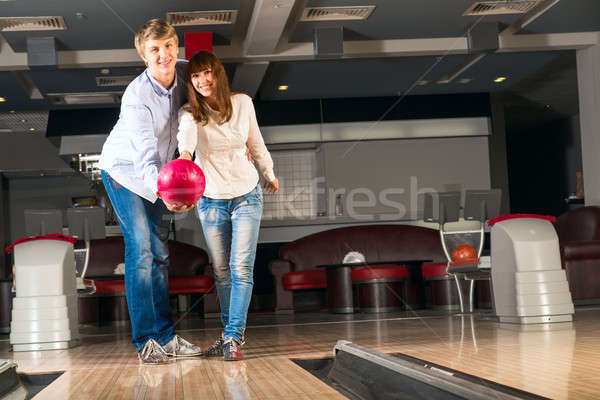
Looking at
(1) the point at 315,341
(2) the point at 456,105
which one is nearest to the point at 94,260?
(2) the point at 456,105

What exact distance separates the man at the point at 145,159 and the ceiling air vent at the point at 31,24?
3802 mm

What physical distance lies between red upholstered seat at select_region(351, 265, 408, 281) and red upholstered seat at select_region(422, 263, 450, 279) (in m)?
0.28

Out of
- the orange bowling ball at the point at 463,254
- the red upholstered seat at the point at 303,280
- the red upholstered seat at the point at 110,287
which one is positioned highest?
the orange bowling ball at the point at 463,254

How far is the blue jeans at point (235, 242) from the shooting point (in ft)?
9.68

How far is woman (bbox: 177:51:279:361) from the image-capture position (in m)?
2.92

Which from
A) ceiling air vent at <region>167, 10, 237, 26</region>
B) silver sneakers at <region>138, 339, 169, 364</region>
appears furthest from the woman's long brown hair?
ceiling air vent at <region>167, 10, 237, 26</region>

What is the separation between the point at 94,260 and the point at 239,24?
12.2 feet

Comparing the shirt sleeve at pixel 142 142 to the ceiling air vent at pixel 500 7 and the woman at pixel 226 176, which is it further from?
the ceiling air vent at pixel 500 7

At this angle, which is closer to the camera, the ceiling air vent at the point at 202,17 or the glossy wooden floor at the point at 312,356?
the glossy wooden floor at the point at 312,356

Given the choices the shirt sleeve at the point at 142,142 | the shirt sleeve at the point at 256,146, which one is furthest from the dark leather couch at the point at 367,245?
the shirt sleeve at the point at 142,142

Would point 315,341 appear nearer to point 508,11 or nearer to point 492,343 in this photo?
point 492,343

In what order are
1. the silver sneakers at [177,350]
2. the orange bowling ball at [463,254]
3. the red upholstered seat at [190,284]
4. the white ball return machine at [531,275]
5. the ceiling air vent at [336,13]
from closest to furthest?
1. the silver sneakers at [177,350]
2. the white ball return machine at [531,275]
3. the orange bowling ball at [463,254]
4. the ceiling air vent at [336,13]
5. the red upholstered seat at [190,284]

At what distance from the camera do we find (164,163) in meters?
2.99

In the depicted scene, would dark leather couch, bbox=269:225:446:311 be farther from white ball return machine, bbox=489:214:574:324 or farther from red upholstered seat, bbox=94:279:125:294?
white ball return machine, bbox=489:214:574:324
